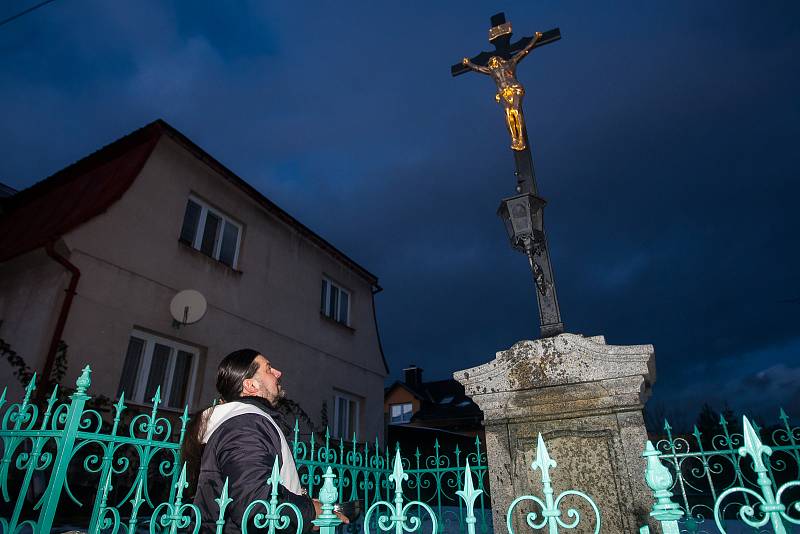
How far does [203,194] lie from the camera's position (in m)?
9.46

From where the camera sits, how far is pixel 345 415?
11750mm

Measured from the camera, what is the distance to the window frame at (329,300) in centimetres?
1220

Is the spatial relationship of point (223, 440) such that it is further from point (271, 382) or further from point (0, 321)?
point (0, 321)

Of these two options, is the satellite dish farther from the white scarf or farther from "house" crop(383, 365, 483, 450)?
"house" crop(383, 365, 483, 450)

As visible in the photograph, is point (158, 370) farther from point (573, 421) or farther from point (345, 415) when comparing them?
point (573, 421)

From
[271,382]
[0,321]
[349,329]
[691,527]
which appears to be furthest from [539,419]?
[349,329]

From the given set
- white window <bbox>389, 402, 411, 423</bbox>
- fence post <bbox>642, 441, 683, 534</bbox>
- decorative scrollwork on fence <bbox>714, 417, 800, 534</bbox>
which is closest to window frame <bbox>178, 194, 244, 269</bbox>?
fence post <bbox>642, 441, 683, 534</bbox>

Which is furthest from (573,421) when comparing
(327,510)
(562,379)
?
(327,510)

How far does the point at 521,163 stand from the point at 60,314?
644 centimetres

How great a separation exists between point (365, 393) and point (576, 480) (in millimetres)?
10271

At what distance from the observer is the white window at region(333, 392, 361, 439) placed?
11.4 meters

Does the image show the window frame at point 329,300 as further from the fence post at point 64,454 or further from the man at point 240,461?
the man at point 240,461

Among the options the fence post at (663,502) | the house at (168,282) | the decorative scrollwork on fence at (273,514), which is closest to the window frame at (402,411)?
the house at (168,282)

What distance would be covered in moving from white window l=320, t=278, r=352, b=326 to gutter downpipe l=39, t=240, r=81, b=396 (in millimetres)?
6060
